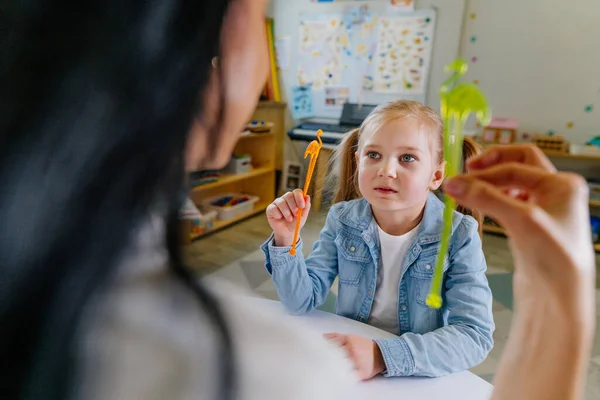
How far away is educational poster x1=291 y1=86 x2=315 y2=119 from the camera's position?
365 centimetres

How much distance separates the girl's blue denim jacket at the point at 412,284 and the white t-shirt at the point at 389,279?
0.02 m

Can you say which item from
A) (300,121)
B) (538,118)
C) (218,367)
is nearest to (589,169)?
(538,118)

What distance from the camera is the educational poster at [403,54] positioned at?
312 cm

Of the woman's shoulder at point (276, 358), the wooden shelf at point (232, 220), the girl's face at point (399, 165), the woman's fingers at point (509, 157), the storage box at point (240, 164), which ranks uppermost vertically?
the woman's fingers at point (509, 157)

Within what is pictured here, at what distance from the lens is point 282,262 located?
868 millimetres

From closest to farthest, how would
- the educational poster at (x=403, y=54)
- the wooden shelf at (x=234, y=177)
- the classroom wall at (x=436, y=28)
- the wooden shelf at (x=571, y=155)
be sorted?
the wooden shelf at (x=571, y=155)
the wooden shelf at (x=234, y=177)
the classroom wall at (x=436, y=28)
the educational poster at (x=403, y=54)

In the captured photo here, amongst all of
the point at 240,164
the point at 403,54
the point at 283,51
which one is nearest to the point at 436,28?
the point at 403,54

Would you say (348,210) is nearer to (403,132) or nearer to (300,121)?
(403,132)

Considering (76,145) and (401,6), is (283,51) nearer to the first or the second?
(401,6)

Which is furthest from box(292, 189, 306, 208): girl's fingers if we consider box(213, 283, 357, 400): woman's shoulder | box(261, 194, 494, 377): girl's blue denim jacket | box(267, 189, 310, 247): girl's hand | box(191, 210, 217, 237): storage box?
box(191, 210, 217, 237): storage box

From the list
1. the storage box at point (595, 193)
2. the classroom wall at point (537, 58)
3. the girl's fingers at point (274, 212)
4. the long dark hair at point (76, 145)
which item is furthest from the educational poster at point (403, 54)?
the long dark hair at point (76, 145)

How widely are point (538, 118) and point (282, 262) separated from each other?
2.73 meters

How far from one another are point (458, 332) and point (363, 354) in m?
0.20

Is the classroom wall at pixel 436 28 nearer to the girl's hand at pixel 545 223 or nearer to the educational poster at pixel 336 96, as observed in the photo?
the educational poster at pixel 336 96
